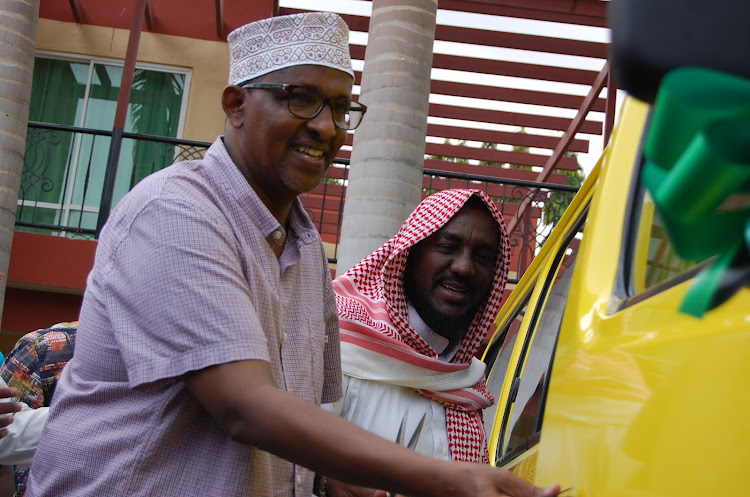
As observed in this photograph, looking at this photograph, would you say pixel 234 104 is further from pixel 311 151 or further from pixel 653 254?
pixel 653 254

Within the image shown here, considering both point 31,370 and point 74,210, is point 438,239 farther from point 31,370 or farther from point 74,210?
point 74,210

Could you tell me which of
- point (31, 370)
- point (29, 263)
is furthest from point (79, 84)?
point (31, 370)

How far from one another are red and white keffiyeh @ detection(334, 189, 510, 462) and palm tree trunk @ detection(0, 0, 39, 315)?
4.88 m

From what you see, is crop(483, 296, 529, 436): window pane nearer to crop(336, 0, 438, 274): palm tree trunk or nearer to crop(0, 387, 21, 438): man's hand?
crop(0, 387, 21, 438): man's hand

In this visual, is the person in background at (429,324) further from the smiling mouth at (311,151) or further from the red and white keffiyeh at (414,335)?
the smiling mouth at (311,151)

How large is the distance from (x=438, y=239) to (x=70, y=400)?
203 centimetres

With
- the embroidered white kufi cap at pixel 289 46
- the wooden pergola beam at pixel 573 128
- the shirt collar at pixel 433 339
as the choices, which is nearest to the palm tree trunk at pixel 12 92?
the shirt collar at pixel 433 339

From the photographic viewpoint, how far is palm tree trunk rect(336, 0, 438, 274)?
5.88 metres

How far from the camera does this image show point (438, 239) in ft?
11.4

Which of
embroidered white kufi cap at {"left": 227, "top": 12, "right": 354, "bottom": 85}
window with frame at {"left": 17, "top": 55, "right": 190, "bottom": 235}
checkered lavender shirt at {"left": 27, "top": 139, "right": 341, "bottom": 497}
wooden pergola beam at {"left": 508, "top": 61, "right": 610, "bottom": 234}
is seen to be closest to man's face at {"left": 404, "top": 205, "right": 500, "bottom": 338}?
embroidered white kufi cap at {"left": 227, "top": 12, "right": 354, "bottom": 85}

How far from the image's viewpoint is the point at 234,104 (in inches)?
75.9

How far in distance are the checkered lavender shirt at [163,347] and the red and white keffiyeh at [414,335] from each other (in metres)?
1.39

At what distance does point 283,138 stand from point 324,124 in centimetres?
9

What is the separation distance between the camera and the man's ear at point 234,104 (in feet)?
6.26
